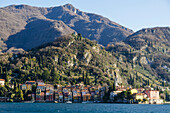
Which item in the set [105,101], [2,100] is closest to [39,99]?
[2,100]

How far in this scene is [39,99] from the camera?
639 feet

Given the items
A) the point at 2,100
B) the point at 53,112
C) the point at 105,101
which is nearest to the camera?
the point at 53,112

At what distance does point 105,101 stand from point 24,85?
5166 cm

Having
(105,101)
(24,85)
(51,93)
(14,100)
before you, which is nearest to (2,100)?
(14,100)

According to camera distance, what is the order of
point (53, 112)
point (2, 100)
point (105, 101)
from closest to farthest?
1. point (53, 112)
2. point (2, 100)
3. point (105, 101)

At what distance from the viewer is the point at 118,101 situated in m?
191

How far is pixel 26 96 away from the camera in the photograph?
7559 inches

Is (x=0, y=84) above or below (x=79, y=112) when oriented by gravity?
above

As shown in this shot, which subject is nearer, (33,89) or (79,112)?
(79,112)

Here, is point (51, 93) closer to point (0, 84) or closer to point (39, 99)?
point (39, 99)

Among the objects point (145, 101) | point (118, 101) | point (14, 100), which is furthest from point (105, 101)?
point (14, 100)

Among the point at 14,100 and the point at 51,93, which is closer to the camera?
the point at 14,100

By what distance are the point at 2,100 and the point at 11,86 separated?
14.4 meters

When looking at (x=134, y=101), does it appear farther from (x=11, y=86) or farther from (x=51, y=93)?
(x=11, y=86)
